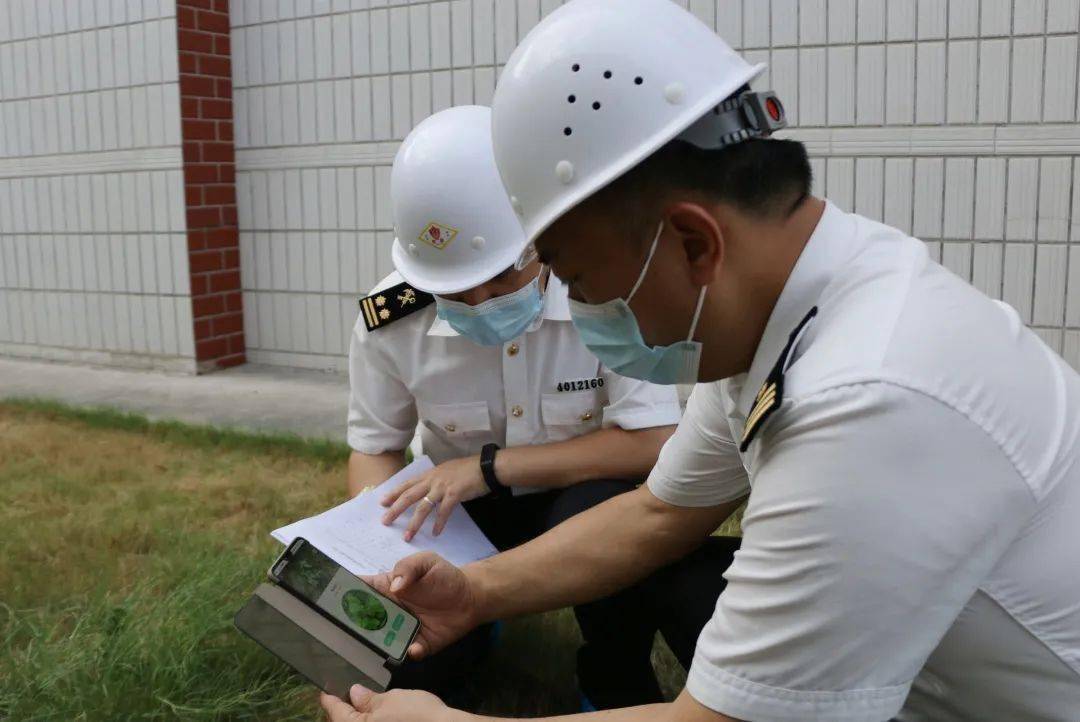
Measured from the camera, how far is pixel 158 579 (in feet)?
9.48

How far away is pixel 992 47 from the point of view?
13.2ft

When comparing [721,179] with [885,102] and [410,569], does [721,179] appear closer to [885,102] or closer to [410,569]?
[410,569]

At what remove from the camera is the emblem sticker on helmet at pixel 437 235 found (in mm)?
2182

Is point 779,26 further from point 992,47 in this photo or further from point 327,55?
point 327,55

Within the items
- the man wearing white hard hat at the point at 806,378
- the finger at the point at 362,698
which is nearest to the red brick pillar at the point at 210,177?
the finger at the point at 362,698

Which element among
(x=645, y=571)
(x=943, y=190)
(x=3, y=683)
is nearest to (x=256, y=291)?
(x=943, y=190)

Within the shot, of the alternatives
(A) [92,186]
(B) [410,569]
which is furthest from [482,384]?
(A) [92,186]

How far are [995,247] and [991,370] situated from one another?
332 centimetres

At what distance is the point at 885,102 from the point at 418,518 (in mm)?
2902

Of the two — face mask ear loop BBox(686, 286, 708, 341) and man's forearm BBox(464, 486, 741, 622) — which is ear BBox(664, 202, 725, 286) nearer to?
face mask ear loop BBox(686, 286, 708, 341)

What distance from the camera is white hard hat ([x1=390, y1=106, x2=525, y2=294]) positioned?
2176 millimetres

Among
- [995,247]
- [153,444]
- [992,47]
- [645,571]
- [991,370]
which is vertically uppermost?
[992,47]

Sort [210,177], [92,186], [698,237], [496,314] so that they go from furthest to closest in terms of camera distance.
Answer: [92,186], [210,177], [496,314], [698,237]

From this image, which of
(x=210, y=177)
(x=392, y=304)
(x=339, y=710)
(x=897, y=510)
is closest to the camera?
(x=897, y=510)
